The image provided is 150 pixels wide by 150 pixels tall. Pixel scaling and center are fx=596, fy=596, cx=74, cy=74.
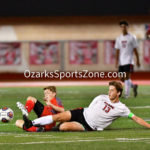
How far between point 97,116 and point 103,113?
12 cm

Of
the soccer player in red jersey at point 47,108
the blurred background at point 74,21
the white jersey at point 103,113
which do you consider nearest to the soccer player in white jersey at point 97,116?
the white jersey at point 103,113

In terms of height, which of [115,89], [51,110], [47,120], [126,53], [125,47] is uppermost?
[125,47]

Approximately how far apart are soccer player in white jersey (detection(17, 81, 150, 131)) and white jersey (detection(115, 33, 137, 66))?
7724 millimetres

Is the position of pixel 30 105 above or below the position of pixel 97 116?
above

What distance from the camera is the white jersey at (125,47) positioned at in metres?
18.0

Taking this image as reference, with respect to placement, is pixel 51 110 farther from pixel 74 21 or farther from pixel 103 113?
pixel 74 21

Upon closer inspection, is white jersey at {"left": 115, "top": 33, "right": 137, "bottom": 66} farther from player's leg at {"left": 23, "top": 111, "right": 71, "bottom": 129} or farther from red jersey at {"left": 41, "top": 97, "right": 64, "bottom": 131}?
player's leg at {"left": 23, "top": 111, "right": 71, "bottom": 129}

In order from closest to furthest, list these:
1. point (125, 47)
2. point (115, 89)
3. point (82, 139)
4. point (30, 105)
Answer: point (82, 139), point (115, 89), point (30, 105), point (125, 47)

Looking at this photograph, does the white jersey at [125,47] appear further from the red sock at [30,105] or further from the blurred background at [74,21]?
the blurred background at [74,21]

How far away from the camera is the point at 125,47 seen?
60.1ft

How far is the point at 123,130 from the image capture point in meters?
10.9

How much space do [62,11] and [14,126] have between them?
25.8 m

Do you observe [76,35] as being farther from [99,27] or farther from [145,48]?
[145,48]

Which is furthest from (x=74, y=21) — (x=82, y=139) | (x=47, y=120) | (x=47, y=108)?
(x=82, y=139)
